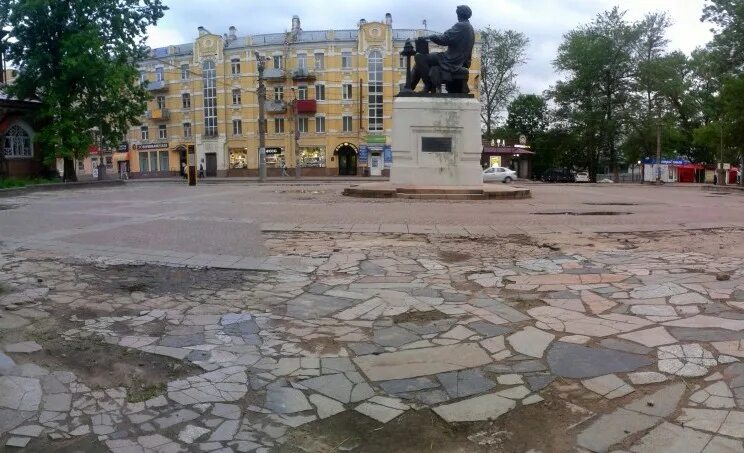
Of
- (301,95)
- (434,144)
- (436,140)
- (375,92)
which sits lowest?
(434,144)

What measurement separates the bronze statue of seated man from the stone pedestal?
745mm

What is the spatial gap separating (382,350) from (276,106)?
194ft

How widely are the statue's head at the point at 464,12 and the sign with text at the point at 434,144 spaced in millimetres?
4199

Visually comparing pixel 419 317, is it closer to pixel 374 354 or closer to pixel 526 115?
pixel 374 354

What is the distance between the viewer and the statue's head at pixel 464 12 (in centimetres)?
1981

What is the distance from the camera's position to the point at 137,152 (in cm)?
6975

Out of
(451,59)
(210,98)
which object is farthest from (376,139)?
(451,59)

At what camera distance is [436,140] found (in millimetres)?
19797

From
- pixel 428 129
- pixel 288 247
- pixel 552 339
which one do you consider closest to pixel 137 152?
pixel 428 129

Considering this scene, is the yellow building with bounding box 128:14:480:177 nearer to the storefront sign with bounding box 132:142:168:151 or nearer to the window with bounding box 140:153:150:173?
the storefront sign with bounding box 132:142:168:151

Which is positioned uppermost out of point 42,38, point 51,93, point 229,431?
point 42,38

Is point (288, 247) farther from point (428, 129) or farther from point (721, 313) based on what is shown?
point (428, 129)

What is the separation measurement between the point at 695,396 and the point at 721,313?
191cm

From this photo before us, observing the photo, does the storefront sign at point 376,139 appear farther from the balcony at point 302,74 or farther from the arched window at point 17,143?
the arched window at point 17,143
